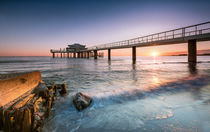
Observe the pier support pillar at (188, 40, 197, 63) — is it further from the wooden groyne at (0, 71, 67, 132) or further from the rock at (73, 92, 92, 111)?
the wooden groyne at (0, 71, 67, 132)

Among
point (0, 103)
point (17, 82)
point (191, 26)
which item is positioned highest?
point (191, 26)

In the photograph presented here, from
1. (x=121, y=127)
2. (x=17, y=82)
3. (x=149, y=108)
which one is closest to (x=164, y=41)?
(x=149, y=108)

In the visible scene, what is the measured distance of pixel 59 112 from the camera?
306 cm

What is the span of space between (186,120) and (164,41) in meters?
17.8

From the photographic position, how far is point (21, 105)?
2.45 metres

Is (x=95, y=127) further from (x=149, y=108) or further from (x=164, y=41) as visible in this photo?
(x=164, y=41)

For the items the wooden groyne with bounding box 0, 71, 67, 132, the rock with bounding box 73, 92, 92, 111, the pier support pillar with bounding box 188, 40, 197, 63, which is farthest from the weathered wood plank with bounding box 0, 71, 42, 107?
the pier support pillar with bounding box 188, 40, 197, 63

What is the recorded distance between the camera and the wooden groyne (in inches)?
72.7

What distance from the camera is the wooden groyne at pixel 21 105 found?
1847 millimetres

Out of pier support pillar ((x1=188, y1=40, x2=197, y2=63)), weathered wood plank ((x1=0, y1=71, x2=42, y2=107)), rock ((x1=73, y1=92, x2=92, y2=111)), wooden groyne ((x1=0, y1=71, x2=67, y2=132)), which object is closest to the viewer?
wooden groyne ((x1=0, y1=71, x2=67, y2=132))

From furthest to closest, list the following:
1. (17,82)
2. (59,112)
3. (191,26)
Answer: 1. (191,26)
2. (59,112)
3. (17,82)

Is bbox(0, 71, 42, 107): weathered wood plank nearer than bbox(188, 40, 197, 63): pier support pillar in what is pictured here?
Yes

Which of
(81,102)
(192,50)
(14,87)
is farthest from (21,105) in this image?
(192,50)

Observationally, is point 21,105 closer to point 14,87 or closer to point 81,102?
point 14,87
